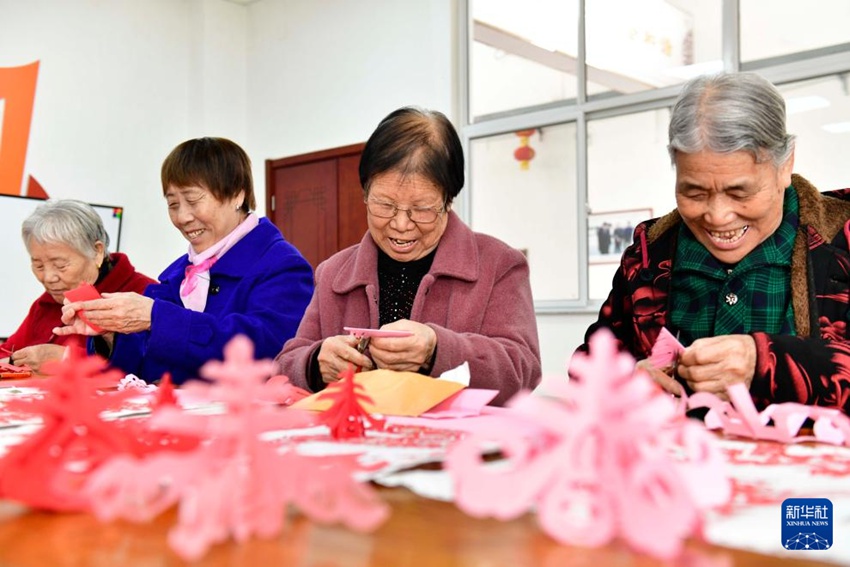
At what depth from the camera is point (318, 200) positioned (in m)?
6.11

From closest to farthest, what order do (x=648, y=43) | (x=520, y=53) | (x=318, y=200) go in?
(x=648, y=43)
(x=520, y=53)
(x=318, y=200)

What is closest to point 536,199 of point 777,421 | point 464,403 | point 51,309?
point 51,309

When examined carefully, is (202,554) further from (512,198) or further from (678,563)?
(512,198)

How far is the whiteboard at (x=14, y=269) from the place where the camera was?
5109 mm

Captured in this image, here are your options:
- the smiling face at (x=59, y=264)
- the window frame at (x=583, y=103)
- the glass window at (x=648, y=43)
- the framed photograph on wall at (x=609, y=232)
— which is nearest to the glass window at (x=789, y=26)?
the window frame at (x=583, y=103)

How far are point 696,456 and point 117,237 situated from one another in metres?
5.83

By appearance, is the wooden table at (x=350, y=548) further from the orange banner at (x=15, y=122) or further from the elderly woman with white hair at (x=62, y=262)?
the orange banner at (x=15, y=122)

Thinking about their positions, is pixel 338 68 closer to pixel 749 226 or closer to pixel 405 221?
pixel 405 221

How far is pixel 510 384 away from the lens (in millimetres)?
1518

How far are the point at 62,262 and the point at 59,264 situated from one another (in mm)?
14

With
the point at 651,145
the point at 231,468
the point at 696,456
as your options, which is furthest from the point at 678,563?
the point at 651,145

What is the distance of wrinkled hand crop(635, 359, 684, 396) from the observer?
111 centimetres

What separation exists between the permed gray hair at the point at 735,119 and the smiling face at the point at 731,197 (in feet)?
0.06

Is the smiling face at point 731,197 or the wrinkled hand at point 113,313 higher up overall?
the smiling face at point 731,197
